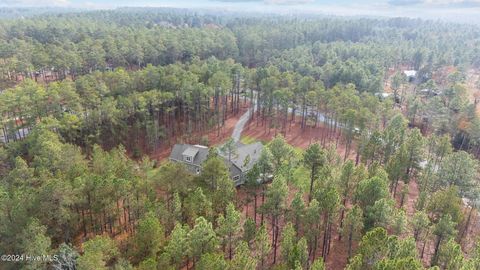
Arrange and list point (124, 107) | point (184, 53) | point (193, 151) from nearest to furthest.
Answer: point (193, 151), point (124, 107), point (184, 53)

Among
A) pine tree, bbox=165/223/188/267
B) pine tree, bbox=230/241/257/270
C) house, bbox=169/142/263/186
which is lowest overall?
house, bbox=169/142/263/186

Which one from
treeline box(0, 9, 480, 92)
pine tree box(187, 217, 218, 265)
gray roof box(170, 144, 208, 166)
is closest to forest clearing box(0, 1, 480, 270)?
pine tree box(187, 217, 218, 265)

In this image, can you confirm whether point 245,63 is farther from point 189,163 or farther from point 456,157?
point 456,157

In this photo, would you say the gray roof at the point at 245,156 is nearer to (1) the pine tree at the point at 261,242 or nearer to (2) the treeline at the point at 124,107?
(2) the treeline at the point at 124,107

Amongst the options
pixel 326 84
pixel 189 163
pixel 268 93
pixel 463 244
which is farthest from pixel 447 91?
pixel 189 163

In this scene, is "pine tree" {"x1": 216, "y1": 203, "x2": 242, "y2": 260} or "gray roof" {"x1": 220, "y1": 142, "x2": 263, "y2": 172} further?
"gray roof" {"x1": 220, "y1": 142, "x2": 263, "y2": 172}

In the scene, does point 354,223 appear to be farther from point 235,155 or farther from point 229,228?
point 235,155

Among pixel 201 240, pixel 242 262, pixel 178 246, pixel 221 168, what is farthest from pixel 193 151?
pixel 242 262

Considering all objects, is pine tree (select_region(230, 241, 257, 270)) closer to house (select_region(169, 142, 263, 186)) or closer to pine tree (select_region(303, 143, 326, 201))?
pine tree (select_region(303, 143, 326, 201))
